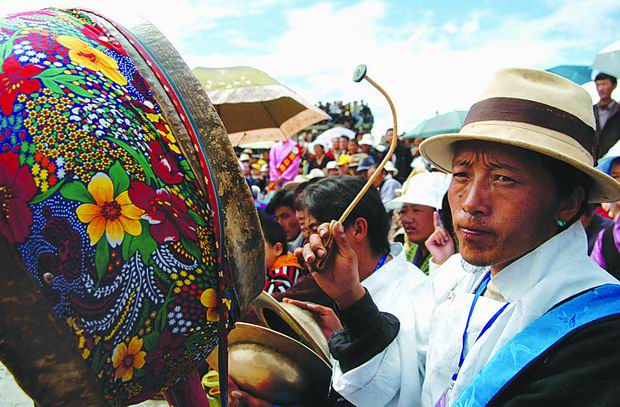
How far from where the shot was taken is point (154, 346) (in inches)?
35.2

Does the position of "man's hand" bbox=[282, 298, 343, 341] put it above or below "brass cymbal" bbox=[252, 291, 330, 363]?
below

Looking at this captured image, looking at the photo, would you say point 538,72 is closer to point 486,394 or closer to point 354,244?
point 486,394

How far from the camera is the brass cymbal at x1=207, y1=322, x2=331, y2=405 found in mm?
1740

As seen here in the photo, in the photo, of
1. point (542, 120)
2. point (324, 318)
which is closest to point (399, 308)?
point (324, 318)

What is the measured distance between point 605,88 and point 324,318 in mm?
5288

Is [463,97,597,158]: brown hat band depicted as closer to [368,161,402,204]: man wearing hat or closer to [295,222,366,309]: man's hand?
[295,222,366,309]: man's hand

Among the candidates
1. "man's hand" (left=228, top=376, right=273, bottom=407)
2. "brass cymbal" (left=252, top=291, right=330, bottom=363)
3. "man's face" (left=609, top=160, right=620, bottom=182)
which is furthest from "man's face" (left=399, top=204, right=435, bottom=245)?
"man's hand" (left=228, top=376, right=273, bottom=407)

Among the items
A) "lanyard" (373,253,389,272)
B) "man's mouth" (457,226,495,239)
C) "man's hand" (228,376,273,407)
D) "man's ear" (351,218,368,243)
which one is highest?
"man's mouth" (457,226,495,239)

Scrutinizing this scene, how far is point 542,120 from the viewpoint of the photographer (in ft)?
4.48

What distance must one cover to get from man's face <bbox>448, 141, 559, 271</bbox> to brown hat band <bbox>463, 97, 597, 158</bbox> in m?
0.08

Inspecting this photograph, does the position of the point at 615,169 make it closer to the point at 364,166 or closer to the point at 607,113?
the point at 607,113

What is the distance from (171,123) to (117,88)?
0.34ft

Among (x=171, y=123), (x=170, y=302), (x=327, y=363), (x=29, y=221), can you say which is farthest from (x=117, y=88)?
(x=327, y=363)

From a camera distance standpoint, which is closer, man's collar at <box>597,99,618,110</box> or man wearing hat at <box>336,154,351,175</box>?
man's collar at <box>597,99,618,110</box>
